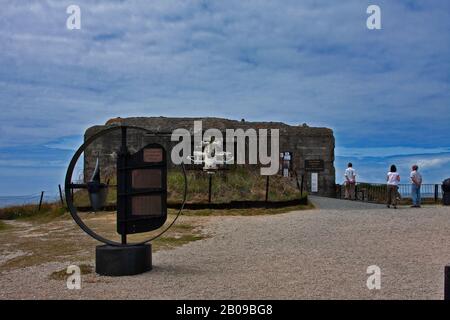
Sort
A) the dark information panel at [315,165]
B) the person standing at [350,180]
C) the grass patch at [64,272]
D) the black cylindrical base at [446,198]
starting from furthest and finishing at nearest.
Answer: the dark information panel at [315,165]
the person standing at [350,180]
the black cylindrical base at [446,198]
the grass patch at [64,272]

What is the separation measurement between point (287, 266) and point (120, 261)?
2648 mm

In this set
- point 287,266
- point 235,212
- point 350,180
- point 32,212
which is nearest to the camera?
point 287,266

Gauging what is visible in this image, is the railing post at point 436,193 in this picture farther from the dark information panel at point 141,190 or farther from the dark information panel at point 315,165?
the dark information panel at point 141,190

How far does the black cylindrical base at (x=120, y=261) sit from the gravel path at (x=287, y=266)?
0.23 meters

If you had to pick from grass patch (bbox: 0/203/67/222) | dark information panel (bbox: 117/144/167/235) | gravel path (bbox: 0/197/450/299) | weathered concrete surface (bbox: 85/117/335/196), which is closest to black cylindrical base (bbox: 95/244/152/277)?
gravel path (bbox: 0/197/450/299)

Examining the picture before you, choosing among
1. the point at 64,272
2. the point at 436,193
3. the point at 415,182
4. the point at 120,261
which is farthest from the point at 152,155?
the point at 436,193

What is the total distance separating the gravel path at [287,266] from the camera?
649 centimetres

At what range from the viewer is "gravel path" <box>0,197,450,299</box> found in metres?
6.49

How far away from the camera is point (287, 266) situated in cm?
812

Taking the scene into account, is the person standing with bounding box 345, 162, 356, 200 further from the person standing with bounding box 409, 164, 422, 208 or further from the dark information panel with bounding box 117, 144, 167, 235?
the dark information panel with bounding box 117, 144, 167, 235

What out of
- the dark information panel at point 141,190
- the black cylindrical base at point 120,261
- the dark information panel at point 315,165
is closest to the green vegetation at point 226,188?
the dark information panel at point 315,165

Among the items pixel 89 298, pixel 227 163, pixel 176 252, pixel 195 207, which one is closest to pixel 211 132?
pixel 227 163

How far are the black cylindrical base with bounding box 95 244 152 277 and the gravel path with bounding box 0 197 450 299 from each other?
234 mm

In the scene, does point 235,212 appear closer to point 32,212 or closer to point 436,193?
point 32,212
